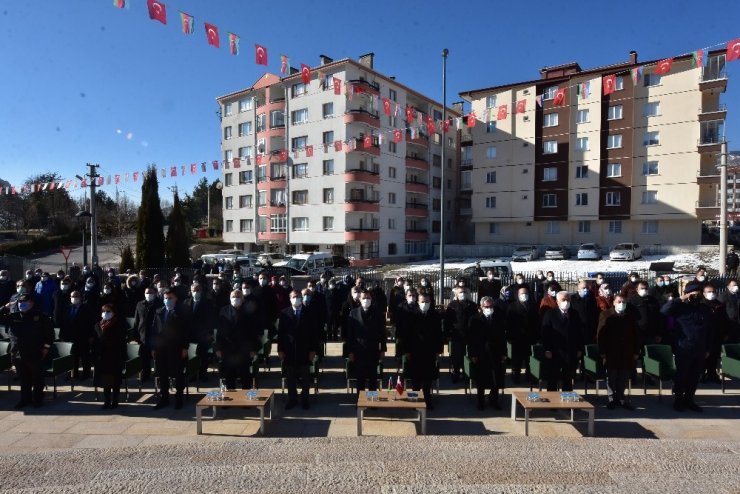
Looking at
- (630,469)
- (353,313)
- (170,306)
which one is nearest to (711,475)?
(630,469)

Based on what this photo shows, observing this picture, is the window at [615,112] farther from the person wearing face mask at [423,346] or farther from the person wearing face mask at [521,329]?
the person wearing face mask at [423,346]

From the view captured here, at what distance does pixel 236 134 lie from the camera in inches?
→ 1877

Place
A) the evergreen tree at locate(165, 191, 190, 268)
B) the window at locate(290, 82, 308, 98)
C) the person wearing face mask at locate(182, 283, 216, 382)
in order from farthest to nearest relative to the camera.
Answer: the window at locate(290, 82, 308, 98) < the evergreen tree at locate(165, 191, 190, 268) < the person wearing face mask at locate(182, 283, 216, 382)

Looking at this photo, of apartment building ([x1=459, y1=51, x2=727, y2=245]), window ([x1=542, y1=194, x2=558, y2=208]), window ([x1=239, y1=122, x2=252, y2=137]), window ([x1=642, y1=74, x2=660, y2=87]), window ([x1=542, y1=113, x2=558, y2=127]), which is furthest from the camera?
window ([x1=239, y1=122, x2=252, y2=137])

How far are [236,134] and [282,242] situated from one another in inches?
477

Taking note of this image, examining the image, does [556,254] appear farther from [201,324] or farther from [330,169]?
[201,324]

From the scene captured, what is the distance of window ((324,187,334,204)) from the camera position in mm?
41562

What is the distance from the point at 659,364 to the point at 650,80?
3795 centimetres

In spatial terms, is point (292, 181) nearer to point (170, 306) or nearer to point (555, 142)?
point (555, 142)

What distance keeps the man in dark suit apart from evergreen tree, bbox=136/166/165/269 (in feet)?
63.6

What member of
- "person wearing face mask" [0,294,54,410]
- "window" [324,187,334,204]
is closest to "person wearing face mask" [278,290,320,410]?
"person wearing face mask" [0,294,54,410]

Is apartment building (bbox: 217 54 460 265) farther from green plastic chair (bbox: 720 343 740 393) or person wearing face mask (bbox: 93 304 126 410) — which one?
green plastic chair (bbox: 720 343 740 393)

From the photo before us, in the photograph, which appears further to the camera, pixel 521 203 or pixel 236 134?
pixel 236 134

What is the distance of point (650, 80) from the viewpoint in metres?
38.1
